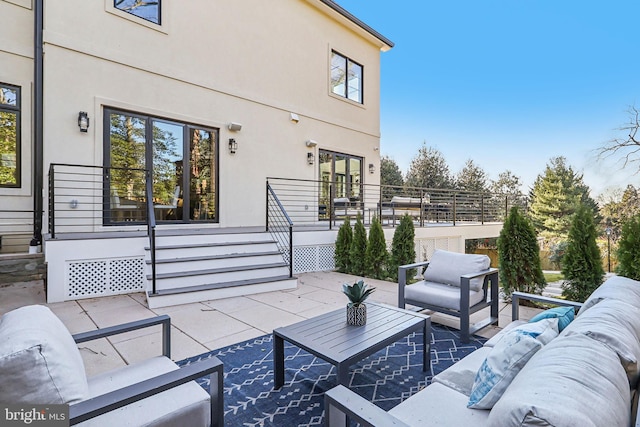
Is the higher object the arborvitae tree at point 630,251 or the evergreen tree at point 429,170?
the evergreen tree at point 429,170

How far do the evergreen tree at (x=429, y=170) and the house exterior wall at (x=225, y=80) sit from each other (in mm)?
12312

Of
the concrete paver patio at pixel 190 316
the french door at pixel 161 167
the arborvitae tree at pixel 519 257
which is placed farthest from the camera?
the french door at pixel 161 167

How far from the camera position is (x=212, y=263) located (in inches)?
210

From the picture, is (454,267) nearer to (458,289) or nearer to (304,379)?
(458,289)

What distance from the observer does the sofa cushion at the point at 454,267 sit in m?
3.71

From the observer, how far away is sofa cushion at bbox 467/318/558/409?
4.61 feet

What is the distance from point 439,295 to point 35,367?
11.6ft

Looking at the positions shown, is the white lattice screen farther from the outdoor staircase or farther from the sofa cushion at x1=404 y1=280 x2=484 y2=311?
the sofa cushion at x1=404 y1=280 x2=484 y2=311

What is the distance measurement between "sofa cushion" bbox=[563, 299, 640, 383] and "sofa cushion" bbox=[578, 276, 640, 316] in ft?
0.70

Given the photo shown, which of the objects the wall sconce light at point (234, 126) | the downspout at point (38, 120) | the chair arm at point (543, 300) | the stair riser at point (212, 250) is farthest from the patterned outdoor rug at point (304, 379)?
the wall sconce light at point (234, 126)

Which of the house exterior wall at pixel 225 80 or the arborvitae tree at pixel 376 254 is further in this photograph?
the arborvitae tree at pixel 376 254

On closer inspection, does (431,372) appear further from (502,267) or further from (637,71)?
(637,71)

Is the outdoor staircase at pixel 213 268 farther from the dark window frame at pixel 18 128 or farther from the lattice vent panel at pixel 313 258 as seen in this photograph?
the dark window frame at pixel 18 128

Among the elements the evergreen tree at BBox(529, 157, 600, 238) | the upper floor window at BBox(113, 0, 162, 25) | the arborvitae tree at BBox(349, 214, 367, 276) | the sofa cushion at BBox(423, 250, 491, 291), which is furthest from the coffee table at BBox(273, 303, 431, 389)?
the evergreen tree at BBox(529, 157, 600, 238)
